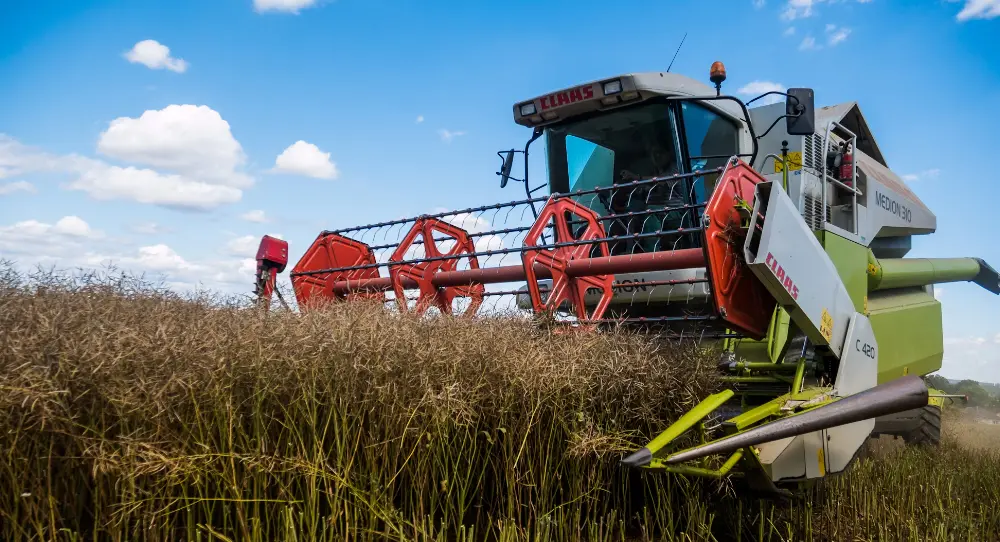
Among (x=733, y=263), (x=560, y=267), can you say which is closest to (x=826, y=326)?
(x=733, y=263)

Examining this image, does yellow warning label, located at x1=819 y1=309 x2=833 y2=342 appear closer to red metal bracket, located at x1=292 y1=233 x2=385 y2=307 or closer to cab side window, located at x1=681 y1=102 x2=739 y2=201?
cab side window, located at x1=681 y1=102 x2=739 y2=201

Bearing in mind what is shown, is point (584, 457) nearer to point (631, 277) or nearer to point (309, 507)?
point (309, 507)

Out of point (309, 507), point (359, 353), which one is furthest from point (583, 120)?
point (309, 507)

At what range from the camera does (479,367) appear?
281 cm

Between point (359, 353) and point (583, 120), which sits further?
point (583, 120)

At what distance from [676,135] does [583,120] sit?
2.17 feet

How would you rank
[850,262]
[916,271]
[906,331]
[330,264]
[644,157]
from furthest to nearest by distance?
[916,271], [330,264], [906,331], [644,157], [850,262]

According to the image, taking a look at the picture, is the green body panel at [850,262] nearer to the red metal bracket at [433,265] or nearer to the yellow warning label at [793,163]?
the yellow warning label at [793,163]

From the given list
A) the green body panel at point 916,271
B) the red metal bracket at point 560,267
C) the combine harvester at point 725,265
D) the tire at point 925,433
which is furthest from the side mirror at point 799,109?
the tire at point 925,433

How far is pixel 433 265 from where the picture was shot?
464 centimetres

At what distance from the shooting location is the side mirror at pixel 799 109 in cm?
382

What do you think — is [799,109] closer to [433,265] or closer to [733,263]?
[733,263]

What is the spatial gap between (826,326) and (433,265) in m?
2.30

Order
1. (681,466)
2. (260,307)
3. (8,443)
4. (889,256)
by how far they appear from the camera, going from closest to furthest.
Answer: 1. (8,443)
2. (681,466)
3. (260,307)
4. (889,256)
